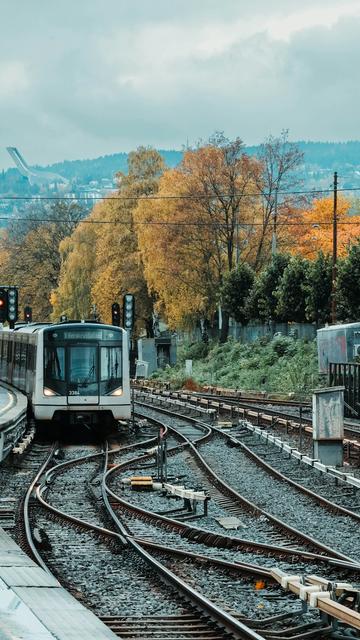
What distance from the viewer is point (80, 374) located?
Answer: 30047 mm

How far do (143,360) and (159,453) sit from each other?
49.5 m

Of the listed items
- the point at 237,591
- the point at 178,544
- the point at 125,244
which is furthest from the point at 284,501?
the point at 125,244

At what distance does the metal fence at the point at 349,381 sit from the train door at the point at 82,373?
673cm

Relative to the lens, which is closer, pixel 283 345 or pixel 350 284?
pixel 350 284

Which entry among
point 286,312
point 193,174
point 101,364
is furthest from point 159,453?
point 193,174

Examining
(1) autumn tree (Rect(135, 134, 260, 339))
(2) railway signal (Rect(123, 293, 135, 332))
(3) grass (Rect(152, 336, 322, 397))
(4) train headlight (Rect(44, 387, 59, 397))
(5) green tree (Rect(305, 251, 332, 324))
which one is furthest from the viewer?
(1) autumn tree (Rect(135, 134, 260, 339))

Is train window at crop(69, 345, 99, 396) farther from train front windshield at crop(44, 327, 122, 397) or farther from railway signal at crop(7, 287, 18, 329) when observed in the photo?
railway signal at crop(7, 287, 18, 329)

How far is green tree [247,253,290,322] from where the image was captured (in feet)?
203

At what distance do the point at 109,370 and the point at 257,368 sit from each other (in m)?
28.1

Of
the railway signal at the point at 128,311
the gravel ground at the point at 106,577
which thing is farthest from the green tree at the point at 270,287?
the gravel ground at the point at 106,577

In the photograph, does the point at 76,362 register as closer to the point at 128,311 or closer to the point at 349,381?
the point at 349,381

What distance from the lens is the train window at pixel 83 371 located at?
3000 cm

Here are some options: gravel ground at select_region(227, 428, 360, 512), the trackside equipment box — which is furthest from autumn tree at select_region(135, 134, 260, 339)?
gravel ground at select_region(227, 428, 360, 512)

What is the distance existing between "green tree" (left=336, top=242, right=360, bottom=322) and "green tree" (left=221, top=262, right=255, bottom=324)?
12.6 metres
